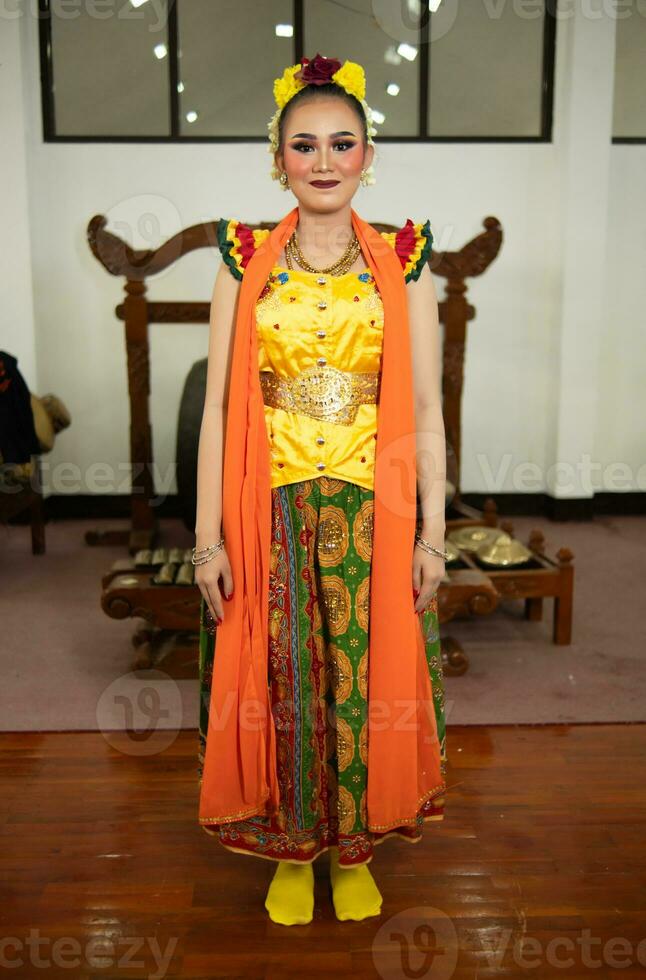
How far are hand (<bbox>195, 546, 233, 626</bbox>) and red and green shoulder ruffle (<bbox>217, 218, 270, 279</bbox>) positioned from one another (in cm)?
49

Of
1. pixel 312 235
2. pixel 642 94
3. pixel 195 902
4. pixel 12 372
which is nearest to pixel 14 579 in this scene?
pixel 12 372

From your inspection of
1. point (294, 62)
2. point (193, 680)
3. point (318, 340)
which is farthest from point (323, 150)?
point (294, 62)

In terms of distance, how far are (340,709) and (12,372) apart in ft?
9.19

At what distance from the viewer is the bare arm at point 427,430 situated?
1635mm

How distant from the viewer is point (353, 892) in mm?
1755

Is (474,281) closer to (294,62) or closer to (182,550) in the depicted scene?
(294,62)

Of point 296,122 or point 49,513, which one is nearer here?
point 296,122

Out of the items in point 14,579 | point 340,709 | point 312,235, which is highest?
point 312,235

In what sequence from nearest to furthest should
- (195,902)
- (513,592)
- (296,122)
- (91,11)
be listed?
(296,122) → (195,902) → (513,592) → (91,11)

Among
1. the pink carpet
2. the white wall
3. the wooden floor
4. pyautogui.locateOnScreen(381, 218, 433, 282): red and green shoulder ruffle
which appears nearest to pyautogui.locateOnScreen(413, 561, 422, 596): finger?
pyautogui.locateOnScreen(381, 218, 433, 282): red and green shoulder ruffle

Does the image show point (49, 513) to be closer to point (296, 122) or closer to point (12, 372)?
point (12, 372)

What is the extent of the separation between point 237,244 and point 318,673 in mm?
767

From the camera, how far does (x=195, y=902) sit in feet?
5.91

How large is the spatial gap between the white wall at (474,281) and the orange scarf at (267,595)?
341 centimetres
